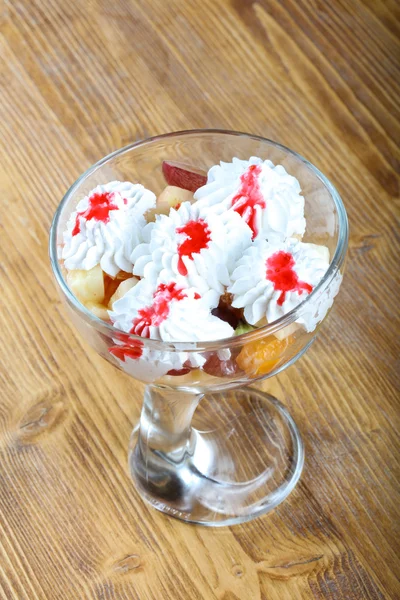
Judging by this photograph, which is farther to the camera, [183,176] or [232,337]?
[183,176]

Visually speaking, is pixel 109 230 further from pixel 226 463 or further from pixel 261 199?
pixel 226 463

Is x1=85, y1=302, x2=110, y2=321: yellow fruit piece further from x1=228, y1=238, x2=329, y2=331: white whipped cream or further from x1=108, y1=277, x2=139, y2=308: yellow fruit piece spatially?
x1=228, y1=238, x2=329, y2=331: white whipped cream

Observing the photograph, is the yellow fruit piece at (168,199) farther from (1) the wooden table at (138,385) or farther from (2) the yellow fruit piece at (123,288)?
(1) the wooden table at (138,385)

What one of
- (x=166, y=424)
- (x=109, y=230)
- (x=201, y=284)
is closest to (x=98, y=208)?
(x=109, y=230)

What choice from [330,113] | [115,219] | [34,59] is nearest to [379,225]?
[330,113]

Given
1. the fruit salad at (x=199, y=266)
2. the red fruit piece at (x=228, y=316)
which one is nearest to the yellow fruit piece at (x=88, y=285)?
the fruit salad at (x=199, y=266)

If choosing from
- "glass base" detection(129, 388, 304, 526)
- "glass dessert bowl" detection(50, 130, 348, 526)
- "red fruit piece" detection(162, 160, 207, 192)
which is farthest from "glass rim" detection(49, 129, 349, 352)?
"glass base" detection(129, 388, 304, 526)
